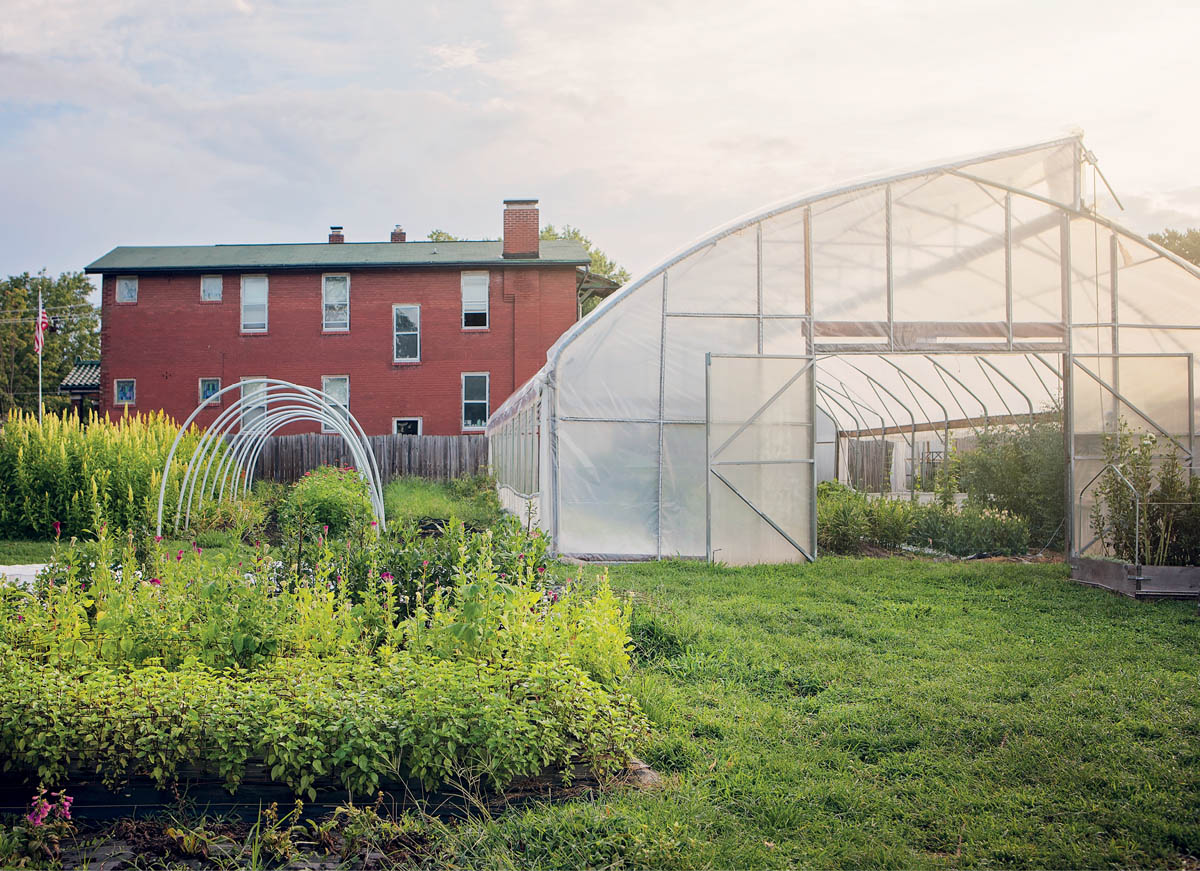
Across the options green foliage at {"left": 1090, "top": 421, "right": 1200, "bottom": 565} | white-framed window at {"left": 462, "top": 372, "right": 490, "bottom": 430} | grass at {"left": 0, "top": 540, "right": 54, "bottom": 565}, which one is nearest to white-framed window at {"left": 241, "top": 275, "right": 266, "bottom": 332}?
white-framed window at {"left": 462, "top": 372, "right": 490, "bottom": 430}

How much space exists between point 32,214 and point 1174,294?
15089mm

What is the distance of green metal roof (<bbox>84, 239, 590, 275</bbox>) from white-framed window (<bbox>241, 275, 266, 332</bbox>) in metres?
0.46

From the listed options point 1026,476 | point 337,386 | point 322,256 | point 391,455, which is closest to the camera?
point 1026,476

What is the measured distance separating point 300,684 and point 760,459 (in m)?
7.83

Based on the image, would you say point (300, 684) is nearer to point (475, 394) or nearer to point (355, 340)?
point (475, 394)

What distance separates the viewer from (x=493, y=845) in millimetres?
3254

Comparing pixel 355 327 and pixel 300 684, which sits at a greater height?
pixel 355 327

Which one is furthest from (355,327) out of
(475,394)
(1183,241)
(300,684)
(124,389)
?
(1183,241)

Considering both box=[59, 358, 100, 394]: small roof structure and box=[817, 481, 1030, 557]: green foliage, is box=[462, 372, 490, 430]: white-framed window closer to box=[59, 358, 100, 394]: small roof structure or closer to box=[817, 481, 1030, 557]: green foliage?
box=[817, 481, 1030, 557]: green foliage

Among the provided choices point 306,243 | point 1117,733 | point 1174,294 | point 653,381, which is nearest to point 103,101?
point 653,381

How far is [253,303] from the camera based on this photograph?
2522cm

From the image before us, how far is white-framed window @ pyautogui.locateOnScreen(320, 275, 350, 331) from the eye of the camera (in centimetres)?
2511

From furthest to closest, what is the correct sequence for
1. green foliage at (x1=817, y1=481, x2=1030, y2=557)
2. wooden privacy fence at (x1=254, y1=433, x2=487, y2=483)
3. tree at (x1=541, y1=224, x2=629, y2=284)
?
tree at (x1=541, y1=224, x2=629, y2=284), wooden privacy fence at (x1=254, y1=433, x2=487, y2=483), green foliage at (x1=817, y1=481, x2=1030, y2=557)

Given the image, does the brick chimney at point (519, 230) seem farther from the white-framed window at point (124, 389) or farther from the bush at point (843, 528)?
the bush at point (843, 528)
